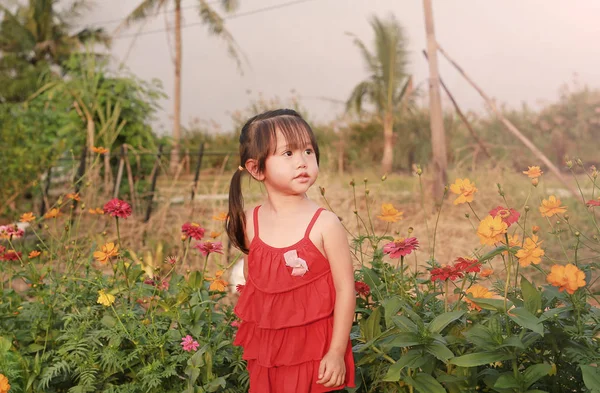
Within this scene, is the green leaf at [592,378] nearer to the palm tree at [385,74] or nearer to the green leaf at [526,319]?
the green leaf at [526,319]

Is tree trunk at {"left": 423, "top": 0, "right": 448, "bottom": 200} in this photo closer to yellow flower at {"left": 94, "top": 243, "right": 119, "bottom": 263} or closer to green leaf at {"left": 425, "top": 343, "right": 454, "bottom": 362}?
yellow flower at {"left": 94, "top": 243, "right": 119, "bottom": 263}

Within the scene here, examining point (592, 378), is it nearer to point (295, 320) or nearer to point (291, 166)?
point (295, 320)

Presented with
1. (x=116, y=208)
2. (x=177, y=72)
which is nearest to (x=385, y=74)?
(x=177, y=72)

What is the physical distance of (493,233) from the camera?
1.74 m

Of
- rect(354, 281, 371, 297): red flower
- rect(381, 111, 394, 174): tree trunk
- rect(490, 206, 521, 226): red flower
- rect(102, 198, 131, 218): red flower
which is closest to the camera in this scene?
rect(490, 206, 521, 226): red flower

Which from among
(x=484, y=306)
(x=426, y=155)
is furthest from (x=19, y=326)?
(x=426, y=155)

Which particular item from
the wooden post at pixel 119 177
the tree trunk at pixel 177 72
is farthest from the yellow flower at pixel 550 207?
the tree trunk at pixel 177 72

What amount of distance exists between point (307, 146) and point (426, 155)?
42.6 feet

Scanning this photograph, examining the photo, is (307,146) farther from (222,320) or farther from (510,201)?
(510,201)

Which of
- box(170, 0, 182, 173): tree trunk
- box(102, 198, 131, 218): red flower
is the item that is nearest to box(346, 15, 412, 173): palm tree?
box(170, 0, 182, 173): tree trunk

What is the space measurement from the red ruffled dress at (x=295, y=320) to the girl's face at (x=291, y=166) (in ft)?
0.30

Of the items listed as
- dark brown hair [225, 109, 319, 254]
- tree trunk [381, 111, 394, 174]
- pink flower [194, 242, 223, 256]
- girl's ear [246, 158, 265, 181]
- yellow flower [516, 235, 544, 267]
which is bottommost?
tree trunk [381, 111, 394, 174]

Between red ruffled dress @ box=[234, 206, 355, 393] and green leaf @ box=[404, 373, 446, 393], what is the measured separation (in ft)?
0.50

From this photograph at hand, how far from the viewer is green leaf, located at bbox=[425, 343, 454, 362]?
1.66 meters
